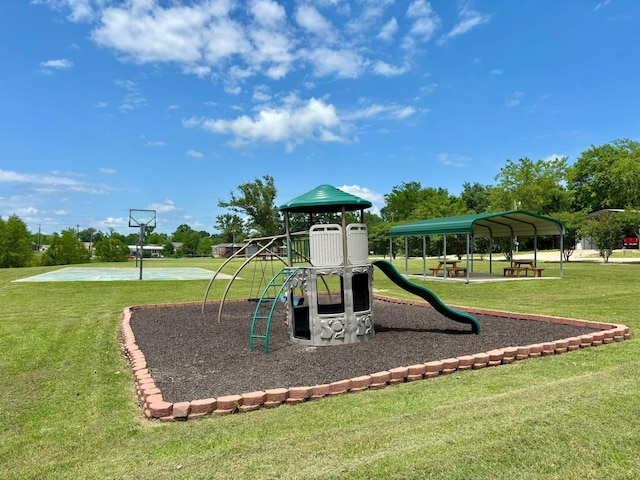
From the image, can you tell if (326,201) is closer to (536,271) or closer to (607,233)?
(536,271)

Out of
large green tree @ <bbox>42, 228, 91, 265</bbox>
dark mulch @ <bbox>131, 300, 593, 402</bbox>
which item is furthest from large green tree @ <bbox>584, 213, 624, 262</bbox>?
large green tree @ <bbox>42, 228, 91, 265</bbox>

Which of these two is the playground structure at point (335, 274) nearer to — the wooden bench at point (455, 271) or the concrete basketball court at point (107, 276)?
the wooden bench at point (455, 271)

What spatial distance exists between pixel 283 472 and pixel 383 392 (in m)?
1.94

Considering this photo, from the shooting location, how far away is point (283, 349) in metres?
6.81

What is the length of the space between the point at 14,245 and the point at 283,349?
45.0 metres

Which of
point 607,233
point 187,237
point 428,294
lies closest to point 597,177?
point 607,233

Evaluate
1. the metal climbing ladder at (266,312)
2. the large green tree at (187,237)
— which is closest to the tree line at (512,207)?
the metal climbing ladder at (266,312)

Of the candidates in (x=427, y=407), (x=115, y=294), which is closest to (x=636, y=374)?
(x=427, y=407)

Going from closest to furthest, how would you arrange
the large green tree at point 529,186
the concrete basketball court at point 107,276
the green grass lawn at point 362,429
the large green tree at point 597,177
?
1. the green grass lawn at point 362,429
2. the concrete basketball court at point 107,276
3. the large green tree at point 529,186
4. the large green tree at point 597,177

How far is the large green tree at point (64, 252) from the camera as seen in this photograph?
44562 millimetres

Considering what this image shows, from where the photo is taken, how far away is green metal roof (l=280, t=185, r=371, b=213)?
7555mm

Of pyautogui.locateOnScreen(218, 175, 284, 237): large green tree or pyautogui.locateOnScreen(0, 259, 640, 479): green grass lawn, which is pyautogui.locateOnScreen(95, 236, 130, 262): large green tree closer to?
pyautogui.locateOnScreen(218, 175, 284, 237): large green tree

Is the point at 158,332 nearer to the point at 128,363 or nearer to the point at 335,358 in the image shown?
the point at 128,363

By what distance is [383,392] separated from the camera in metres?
4.69
